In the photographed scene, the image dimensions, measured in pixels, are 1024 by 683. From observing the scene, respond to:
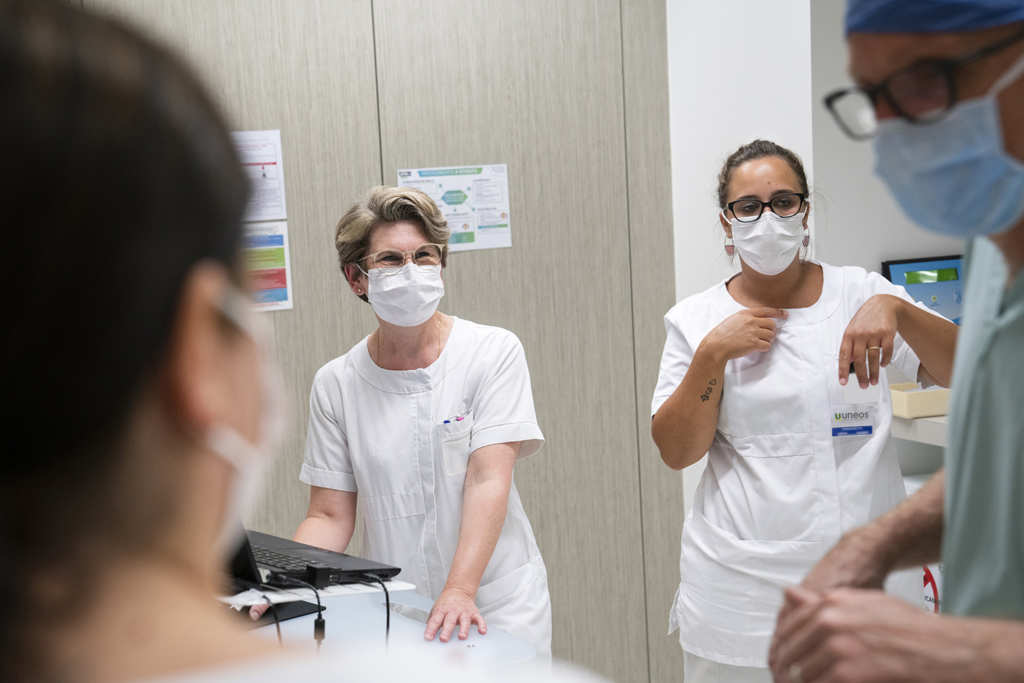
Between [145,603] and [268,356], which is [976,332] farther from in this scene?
[145,603]

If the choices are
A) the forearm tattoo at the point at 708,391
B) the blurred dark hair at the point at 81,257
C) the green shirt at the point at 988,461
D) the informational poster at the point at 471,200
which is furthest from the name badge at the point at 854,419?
the blurred dark hair at the point at 81,257

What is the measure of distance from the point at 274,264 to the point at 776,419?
166 centimetres

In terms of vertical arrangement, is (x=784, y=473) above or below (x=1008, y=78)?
below

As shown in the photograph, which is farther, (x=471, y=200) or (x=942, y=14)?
(x=471, y=200)

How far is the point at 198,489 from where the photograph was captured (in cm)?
51

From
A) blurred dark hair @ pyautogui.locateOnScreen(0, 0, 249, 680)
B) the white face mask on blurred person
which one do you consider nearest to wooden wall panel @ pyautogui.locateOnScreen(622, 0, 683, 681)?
the white face mask on blurred person

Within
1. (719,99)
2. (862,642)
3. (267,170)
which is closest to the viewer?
(862,642)

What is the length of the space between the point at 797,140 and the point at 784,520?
134 centimetres

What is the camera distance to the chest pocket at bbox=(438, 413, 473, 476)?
215 centimetres

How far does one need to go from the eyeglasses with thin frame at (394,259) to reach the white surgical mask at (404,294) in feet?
0.04

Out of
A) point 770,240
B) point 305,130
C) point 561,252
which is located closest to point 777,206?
point 770,240

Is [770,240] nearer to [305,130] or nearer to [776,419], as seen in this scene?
[776,419]

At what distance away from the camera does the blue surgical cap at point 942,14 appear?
0.88 metres

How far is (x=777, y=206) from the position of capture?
2.24 meters
